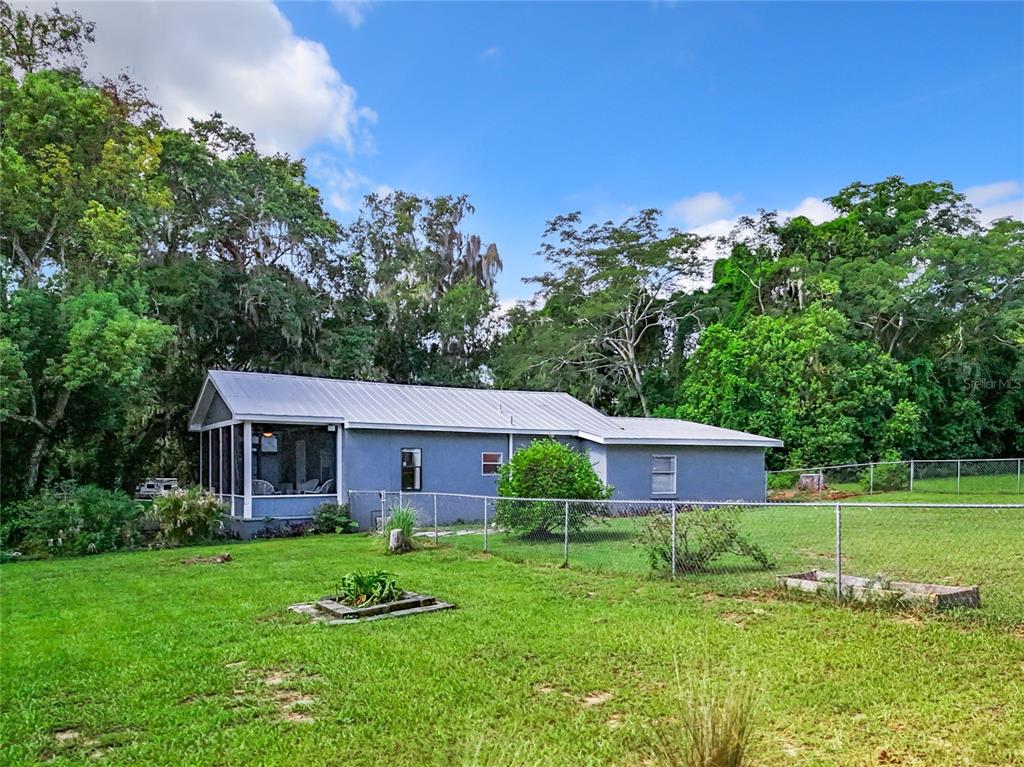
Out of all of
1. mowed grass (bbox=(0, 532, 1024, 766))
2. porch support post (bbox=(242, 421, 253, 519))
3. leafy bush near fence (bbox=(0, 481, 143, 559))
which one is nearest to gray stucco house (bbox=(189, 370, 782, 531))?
porch support post (bbox=(242, 421, 253, 519))

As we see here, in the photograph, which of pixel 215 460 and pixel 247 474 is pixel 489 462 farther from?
pixel 215 460

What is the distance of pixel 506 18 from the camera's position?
1330cm

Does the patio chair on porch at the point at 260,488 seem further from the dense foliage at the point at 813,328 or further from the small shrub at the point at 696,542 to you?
the dense foliage at the point at 813,328

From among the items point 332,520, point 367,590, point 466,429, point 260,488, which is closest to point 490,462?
point 466,429

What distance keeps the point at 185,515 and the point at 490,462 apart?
25.1ft

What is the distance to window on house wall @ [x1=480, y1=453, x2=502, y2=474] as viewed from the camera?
60.6ft

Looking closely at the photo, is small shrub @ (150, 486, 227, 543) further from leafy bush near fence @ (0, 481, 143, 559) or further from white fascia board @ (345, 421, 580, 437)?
white fascia board @ (345, 421, 580, 437)

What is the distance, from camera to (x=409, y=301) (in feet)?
96.7

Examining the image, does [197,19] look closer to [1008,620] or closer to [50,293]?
[50,293]

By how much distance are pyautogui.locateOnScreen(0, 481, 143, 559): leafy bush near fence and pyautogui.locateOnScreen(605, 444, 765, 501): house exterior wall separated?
1152cm

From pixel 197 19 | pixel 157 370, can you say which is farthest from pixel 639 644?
pixel 157 370

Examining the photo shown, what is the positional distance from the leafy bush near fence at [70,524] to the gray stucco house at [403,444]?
2.36m

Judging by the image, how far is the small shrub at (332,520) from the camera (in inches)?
615

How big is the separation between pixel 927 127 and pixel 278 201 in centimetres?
1877
